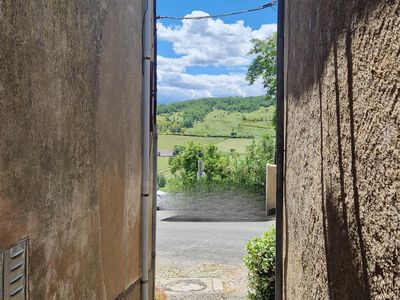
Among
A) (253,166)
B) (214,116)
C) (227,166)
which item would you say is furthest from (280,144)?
(214,116)

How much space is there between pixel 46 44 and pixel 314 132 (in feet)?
5.34

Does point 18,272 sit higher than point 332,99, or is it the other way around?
point 332,99

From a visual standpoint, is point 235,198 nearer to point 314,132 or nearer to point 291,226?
point 291,226

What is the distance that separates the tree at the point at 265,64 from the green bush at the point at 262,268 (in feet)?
38.5

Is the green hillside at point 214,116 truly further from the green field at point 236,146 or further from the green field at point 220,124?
the green field at point 236,146

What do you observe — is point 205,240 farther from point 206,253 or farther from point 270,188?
point 270,188

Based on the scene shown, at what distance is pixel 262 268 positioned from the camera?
6.21m

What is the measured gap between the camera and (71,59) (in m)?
2.78

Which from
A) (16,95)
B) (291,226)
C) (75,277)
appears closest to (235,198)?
(291,226)

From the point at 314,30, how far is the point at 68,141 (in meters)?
1.68

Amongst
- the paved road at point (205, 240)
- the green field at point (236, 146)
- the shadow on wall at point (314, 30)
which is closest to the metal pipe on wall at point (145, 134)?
the shadow on wall at point (314, 30)

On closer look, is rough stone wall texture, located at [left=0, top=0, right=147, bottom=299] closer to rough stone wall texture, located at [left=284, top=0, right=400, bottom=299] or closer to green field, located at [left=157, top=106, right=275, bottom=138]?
rough stone wall texture, located at [left=284, top=0, right=400, bottom=299]

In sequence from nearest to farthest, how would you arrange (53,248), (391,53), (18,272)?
(391,53) → (18,272) → (53,248)

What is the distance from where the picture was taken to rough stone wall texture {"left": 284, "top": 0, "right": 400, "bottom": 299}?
1.56 metres
